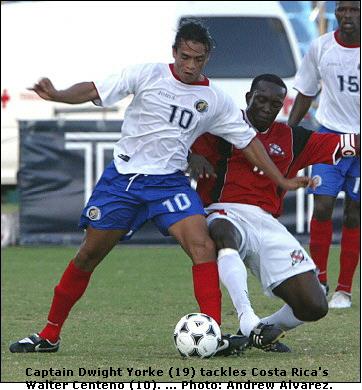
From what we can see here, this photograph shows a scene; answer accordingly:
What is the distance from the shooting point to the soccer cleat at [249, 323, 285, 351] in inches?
297

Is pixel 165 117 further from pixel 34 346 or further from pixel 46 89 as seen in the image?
pixel 34 346

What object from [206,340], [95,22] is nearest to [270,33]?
[95,22]

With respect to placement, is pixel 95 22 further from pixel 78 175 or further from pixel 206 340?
pixel 206 340

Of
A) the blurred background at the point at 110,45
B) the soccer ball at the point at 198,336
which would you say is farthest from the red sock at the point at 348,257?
the blurred background at the point at 110,45

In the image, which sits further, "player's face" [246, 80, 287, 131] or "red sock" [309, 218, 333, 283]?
"red sock" [309, 218, 333, 283]

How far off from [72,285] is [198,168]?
3.38 ft

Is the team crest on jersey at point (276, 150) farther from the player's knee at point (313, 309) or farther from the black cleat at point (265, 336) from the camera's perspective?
the black cleat at point (265, 336)

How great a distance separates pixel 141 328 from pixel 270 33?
32.3ft

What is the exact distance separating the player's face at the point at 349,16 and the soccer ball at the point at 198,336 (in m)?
3.56

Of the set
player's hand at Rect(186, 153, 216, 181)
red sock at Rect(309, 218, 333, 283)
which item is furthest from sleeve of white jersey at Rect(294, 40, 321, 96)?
player's hand at Rect(186, 153, 216, 181)

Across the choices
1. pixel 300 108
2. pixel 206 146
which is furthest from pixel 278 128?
pixel 300 108

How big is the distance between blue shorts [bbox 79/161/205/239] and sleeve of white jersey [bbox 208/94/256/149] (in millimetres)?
356

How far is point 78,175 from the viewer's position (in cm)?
1543

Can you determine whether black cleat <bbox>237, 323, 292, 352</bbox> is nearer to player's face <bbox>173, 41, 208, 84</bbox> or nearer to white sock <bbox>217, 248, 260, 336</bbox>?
white sock <bbox>217, 248, 260, 336</bbox>
